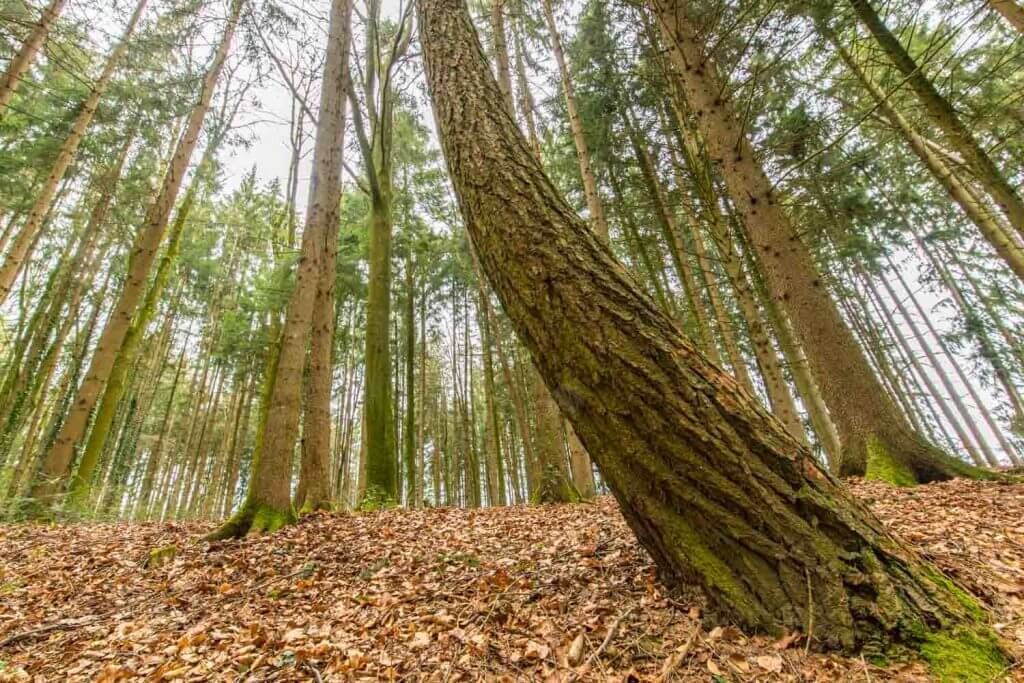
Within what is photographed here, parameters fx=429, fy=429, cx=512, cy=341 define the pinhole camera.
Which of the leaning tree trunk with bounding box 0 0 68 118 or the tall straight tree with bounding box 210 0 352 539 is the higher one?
the leaning tree trunk with bounding box 0 0 68 118

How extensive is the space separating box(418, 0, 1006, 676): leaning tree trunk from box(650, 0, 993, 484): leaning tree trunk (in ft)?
11.1

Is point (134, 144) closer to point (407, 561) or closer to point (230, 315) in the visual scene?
point (230, 315)

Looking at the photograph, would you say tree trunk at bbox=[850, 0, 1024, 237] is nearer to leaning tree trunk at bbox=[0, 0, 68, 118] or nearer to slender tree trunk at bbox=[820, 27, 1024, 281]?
slender tree trunk at bbox=[820, 27, 1024, 281]

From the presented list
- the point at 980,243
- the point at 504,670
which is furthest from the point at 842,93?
the point at 504,670

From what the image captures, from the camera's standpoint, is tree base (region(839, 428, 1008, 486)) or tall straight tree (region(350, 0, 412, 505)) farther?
tall straight tree (region(350, 0, 412, 505))

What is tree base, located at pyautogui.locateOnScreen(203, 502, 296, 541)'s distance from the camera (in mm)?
4535

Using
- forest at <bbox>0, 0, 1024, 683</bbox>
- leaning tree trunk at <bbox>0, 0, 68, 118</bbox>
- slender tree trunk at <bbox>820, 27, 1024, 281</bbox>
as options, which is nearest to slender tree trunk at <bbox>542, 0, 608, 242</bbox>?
forest at <bbox>0, 0, 1024, 683</bbox>

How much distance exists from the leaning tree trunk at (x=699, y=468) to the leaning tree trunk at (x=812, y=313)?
3.38 metres

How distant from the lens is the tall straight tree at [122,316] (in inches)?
261

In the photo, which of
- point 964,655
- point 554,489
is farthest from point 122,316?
point 964,655

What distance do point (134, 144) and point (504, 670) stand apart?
51.5 ft

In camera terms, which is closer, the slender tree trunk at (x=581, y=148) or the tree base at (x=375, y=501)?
the tree base at (x=375, y=501)

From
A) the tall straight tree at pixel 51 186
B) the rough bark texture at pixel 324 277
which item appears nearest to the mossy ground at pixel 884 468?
the rough bark texture at pixel 324 277

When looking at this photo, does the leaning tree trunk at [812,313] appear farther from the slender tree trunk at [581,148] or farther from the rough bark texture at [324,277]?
the rough bark texture at [324,277]
